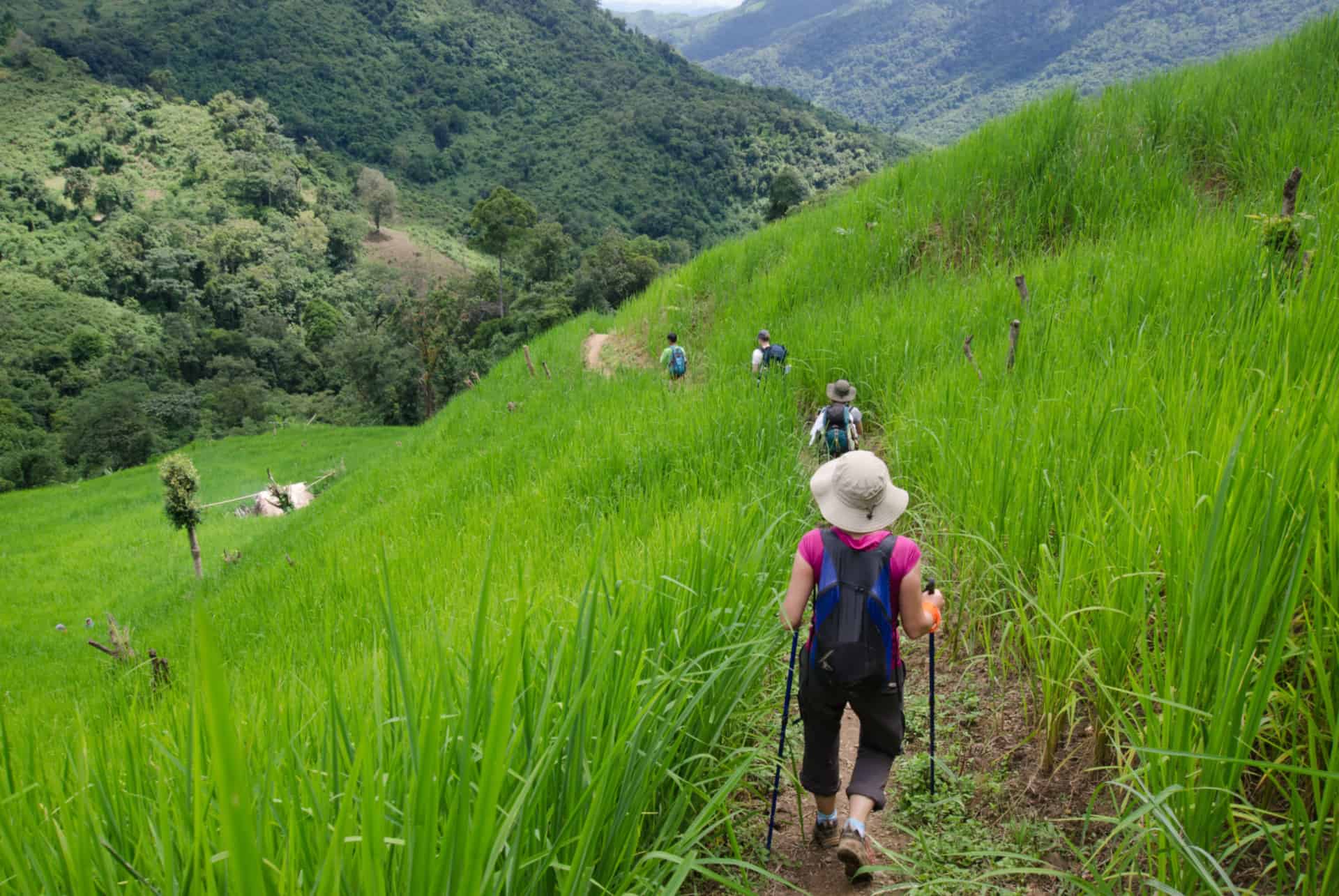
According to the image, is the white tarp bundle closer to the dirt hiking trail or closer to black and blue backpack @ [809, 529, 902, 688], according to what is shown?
the dirt hiking trail

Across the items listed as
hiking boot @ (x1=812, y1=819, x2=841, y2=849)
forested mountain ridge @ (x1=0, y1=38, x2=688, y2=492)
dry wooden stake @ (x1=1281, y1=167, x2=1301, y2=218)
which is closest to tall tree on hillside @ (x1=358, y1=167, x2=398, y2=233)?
forested mountain ridge @ (x1=0, y1=38, x2=688, y2=492)

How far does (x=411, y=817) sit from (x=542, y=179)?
98.7m

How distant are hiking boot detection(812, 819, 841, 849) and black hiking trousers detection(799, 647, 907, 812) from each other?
0.33 ft

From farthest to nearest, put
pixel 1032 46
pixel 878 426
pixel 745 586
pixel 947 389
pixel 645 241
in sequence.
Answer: pixel 1032 46
pixel 645 241
pixel 878 426
pixel 947 389
pixel 745 586

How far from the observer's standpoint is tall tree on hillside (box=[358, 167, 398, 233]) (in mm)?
80688

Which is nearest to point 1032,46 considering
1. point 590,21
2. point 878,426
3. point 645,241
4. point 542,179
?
point 590,21

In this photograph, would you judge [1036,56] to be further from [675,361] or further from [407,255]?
[675,361]

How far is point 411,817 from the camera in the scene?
1140 millimetres

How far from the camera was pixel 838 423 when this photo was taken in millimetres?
4660

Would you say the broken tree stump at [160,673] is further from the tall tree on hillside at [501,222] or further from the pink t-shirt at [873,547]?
the tall tree on hillside at [501,222]

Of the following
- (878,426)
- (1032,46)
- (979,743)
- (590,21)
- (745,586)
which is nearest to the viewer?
(979,743)

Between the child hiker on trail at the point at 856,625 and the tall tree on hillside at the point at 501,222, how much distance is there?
47.1 metres

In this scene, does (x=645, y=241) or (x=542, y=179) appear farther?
(x=542, y=179)

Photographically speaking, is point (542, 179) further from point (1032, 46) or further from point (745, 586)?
point (1032, 46)
